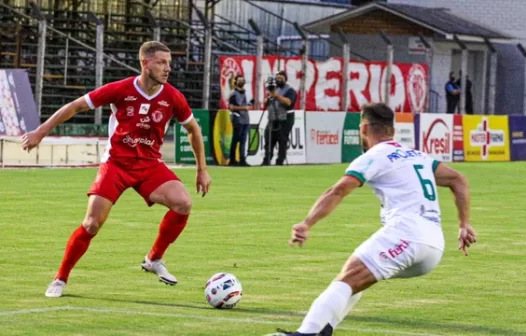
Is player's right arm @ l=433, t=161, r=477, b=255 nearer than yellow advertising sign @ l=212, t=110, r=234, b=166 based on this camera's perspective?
Yes

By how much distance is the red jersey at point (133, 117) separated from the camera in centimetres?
1142

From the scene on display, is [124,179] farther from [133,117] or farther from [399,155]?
[399,155]

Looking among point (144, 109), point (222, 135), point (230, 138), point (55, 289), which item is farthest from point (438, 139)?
point (55, 289)

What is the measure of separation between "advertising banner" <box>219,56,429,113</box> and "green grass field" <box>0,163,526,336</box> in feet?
37.2

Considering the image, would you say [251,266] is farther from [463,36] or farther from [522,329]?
[463,36]

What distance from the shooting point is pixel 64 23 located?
4012cm

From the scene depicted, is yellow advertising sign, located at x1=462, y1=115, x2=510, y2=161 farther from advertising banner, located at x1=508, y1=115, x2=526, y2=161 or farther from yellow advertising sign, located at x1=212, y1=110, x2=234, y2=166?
yellow advertising sign, located at x1=212, y1=110, x2=234, y2=166

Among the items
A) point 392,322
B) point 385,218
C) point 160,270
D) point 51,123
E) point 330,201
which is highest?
point 51,123

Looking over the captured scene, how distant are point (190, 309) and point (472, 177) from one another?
65.6ft

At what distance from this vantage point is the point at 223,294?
10.4 m

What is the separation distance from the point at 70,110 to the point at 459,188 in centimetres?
380

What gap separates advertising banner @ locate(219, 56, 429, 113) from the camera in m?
34.0

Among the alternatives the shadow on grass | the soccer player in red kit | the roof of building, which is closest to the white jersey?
the shadow on grass

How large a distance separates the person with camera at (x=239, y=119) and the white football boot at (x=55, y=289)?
19.8 m
